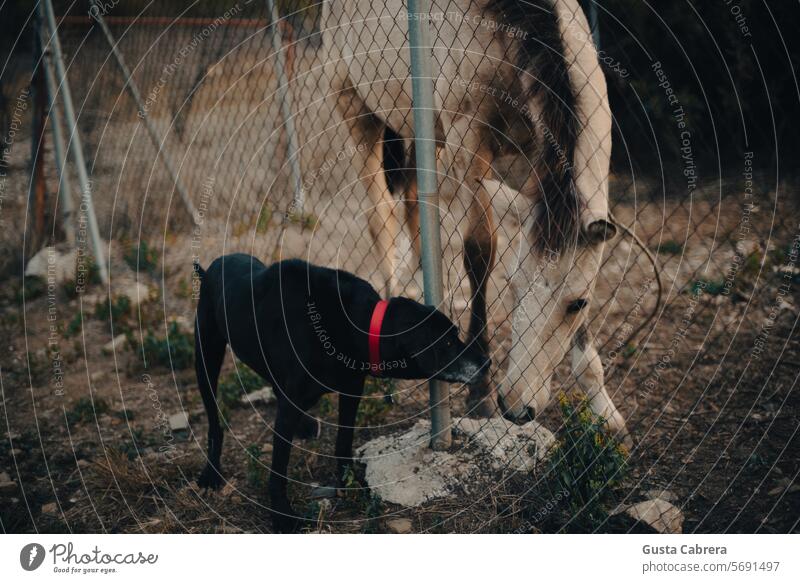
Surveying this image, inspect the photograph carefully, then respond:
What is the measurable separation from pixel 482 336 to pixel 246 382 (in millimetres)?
1847

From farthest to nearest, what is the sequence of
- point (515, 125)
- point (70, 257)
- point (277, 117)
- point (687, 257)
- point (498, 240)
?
point (277, 117) → point (70, 257) → point (687, 257) → point (498, 240) → point (515, 125)

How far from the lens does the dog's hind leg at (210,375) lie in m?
4.02

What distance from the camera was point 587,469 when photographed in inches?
143

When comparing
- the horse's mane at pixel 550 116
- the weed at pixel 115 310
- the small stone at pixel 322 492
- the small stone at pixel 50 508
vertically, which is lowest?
the small stone at pixel 50 508

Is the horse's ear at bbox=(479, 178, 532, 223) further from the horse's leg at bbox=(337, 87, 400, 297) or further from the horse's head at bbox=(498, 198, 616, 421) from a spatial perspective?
the horse's leg at bbox=(337, 87, 400, 297)

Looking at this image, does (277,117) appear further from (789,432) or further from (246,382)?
(789,432)

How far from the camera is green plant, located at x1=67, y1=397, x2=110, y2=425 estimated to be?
200 inches

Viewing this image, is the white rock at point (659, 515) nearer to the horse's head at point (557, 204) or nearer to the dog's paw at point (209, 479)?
the horse's head at point (557, 204)

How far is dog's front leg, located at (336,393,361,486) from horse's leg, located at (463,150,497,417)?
3.07 ft

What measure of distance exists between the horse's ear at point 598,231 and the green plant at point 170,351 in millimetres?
3545

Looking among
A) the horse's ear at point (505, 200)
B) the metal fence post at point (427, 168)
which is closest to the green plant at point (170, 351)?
the metal fence post at point (427, 168)

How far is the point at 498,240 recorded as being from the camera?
5.09 meters

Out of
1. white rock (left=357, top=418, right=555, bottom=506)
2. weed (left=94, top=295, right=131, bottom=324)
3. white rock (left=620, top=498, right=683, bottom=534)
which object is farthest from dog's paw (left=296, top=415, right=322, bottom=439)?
weed (left=94, top=295, right=131, bottom=324)
